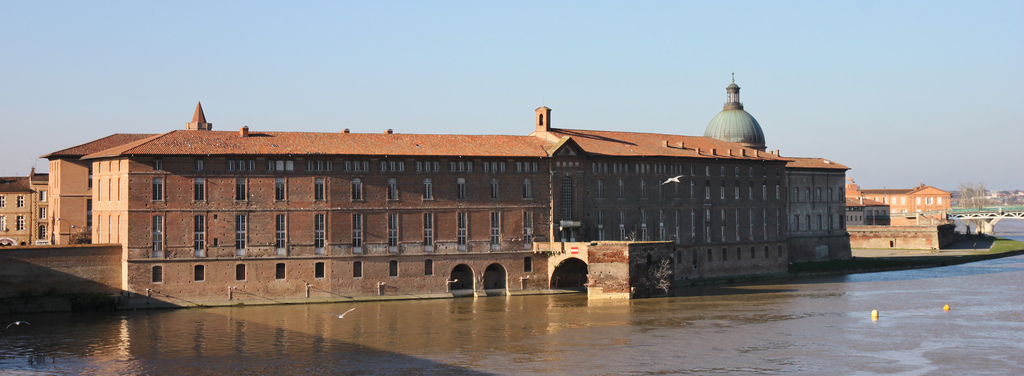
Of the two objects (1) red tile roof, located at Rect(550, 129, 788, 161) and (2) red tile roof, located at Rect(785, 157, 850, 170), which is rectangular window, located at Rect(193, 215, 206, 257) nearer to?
(1) red tile roof, located at Rect(550, 129, 788, 161)

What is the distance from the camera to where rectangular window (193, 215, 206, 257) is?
70.1 m

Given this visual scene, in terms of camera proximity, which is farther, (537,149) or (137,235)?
(537,149)

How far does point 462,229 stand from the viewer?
7662 cm

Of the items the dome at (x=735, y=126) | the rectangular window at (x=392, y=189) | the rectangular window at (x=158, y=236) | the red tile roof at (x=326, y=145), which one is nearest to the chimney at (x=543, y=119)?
the red tile roof at (x=326, y=145)

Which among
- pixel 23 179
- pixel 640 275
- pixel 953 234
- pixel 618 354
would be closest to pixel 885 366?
pixel 618 354

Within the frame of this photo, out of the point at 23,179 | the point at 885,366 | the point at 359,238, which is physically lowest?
the point at 885,366

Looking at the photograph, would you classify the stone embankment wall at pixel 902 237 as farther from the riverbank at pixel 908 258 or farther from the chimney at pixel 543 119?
the chimney at pixel 543 119

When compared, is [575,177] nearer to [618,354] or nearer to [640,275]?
[640,275]

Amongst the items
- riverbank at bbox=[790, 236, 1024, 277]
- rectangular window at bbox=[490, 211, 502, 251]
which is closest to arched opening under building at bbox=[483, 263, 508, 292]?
rectangular window at bbox=[490, 211, 502, 251]

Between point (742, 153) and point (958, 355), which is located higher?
point (742, 153)

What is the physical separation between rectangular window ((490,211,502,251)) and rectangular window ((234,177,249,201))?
17738 mm

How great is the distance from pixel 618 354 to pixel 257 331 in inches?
824

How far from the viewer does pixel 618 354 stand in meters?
51.9

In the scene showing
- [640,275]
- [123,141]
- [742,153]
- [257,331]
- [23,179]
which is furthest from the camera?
[23,179]
